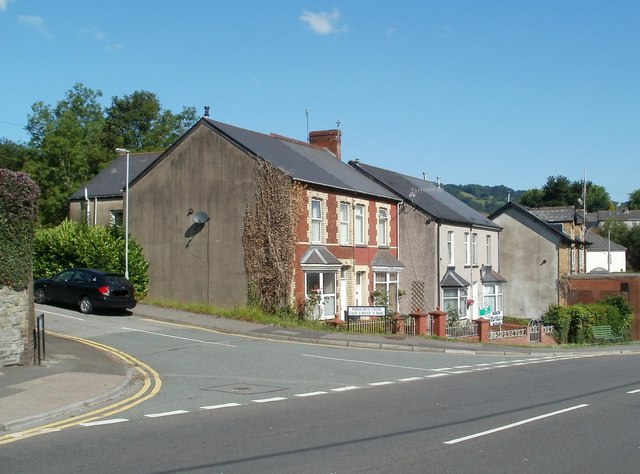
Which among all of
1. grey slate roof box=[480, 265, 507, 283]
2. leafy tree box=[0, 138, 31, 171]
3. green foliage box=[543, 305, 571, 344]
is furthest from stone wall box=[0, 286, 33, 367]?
leafy tree box=[0, 138, 31, 171]

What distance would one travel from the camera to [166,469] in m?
8.20

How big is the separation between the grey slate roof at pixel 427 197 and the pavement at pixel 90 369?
13.0 meters

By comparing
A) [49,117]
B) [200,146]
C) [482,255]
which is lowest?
[482,255]

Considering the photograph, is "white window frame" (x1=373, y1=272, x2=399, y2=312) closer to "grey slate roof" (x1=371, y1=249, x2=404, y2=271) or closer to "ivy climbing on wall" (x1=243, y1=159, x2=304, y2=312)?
"grey slate roof" (x1=371, y1=249, x2=404, y2=271)

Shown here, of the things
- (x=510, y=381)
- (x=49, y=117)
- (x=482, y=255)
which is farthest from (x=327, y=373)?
(x=49, y=117)

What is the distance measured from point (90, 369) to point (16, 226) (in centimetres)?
364

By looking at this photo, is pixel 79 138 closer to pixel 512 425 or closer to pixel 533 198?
pixel 512 425

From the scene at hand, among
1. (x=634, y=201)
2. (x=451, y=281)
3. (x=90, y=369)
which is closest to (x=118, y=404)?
(x=90, y=369)

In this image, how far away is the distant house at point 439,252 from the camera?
40.2 metres

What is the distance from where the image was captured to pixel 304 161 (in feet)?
117

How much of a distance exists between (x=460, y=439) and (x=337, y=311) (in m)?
23.9

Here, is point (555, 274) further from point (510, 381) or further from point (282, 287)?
point (510, 381)

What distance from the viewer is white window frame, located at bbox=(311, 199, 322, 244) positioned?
3269 centimetres

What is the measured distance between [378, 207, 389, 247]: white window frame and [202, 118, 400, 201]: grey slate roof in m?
0.86
